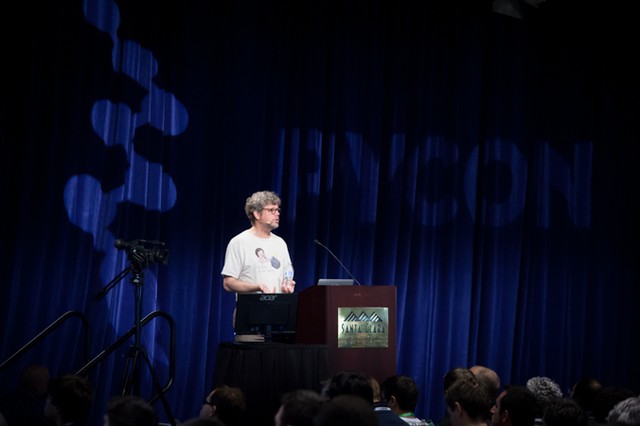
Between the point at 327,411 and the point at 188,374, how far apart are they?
4.26m

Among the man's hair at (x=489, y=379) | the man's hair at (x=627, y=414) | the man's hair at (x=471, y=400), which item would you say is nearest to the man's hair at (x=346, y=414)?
the man's hair at (x=471, y=400)

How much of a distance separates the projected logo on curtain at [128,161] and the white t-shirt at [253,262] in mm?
1032

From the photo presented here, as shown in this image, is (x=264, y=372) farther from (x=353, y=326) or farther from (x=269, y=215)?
(x=269, y=215)

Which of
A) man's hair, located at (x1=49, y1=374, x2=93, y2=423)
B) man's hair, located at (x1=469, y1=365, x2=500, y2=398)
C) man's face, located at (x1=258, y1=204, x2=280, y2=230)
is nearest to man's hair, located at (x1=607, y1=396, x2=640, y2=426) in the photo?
man's hair, located at (x1=469, y1=365, x2=500, y2=398)

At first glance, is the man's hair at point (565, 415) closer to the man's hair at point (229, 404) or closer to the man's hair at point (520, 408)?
the man's hair at point (520, 408)

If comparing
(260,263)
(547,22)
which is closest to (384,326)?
(260,263)

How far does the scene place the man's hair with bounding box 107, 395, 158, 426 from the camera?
2.65 metres

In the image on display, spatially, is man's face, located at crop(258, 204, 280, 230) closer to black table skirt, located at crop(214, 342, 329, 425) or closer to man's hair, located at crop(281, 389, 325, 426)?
black table skirt, located at crop(214, 342, 329, 425)

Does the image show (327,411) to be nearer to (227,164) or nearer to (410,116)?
(227,164)

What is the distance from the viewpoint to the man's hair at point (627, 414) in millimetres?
3256

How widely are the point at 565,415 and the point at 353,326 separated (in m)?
2.00

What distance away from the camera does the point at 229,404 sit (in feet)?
13.1

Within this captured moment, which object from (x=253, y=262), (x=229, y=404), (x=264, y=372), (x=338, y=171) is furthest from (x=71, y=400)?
(x=338, y=171)

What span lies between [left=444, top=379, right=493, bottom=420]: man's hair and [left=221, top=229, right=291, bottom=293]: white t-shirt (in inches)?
94.2
